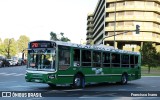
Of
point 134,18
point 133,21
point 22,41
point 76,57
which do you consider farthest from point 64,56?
point 22,41

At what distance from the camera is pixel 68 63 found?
62.2 ft

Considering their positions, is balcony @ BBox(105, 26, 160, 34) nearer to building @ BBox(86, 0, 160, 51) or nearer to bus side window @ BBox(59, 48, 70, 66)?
building @ BBox(86, 0, 160, 51)

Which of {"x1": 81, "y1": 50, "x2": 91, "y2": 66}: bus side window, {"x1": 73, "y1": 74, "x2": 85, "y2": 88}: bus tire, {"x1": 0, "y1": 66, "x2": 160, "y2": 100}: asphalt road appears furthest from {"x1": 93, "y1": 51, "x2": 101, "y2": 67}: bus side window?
{"x1": 73, "y1": 74, "x2": 85, "y2": 88}: bus tire

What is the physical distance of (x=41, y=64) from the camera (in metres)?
18.4

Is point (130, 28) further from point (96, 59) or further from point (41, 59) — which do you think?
point (41, 59)

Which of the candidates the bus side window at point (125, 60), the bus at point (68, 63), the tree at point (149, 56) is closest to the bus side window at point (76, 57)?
the bus at point (68, 63)

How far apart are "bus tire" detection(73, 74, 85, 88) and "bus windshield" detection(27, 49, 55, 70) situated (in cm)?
205

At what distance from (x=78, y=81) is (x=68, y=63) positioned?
4.71 ft

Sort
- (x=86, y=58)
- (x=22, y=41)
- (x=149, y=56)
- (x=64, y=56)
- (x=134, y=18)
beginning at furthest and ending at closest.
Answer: (x=22, y=41)
(x=134, y=18)
(x=149, y=56)
(x=86, y=58)
(x=64, y=56)

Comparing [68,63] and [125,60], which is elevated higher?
[125,60]

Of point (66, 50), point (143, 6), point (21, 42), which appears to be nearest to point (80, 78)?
point (66, 50)

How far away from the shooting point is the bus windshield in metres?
18.1

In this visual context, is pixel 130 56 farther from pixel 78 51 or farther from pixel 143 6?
pixel 143 6

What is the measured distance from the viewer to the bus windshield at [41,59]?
18141 millimetres
